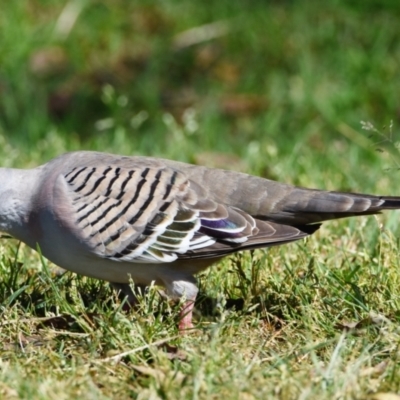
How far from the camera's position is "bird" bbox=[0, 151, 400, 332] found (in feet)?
13.8

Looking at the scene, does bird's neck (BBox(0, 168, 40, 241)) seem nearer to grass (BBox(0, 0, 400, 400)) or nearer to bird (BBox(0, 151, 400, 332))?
bird (BBox(0, 151, 400, 332))

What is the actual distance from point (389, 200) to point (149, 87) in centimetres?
465

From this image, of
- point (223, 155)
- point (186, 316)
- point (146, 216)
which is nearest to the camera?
point (186, 316)

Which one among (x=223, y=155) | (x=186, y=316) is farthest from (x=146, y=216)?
(x=223, y=155)

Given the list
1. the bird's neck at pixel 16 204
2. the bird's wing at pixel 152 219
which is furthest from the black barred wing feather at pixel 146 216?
the bird's neck at pixel 16 204

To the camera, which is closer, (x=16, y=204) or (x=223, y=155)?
(x=16, y=204)

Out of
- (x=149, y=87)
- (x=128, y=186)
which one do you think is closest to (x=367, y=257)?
(x=128, y=186)

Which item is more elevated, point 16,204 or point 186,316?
point 16,204

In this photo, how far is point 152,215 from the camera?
430 cm

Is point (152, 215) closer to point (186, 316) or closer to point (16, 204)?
point (186, 316)

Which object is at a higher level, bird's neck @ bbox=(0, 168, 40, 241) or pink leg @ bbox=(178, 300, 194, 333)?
bird's neck @ bbox=(0, 168, 40, 241)

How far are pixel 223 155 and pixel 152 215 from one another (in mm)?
2840

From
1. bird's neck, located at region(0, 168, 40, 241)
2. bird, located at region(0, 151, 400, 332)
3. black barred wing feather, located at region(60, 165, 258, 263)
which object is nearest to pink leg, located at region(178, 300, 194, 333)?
bird, located at region(0, 151, 400, 332)

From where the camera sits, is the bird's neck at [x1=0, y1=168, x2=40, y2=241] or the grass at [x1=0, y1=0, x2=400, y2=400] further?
the bird's neck at [x1=0, y1=168, x2=40, y2=241]
